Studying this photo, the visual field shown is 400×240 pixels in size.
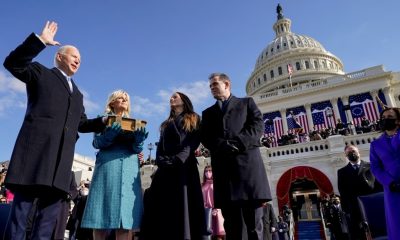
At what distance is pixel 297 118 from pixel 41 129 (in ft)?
115

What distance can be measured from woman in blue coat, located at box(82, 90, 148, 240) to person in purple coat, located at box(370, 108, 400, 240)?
2.87m

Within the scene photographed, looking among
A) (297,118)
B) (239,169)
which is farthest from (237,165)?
(297,118)

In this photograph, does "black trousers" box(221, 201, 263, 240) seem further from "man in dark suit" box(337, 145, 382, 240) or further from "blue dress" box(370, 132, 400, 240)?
"man in dark suit" box(337, 145, 382, 240)

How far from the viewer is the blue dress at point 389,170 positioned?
11.4ft

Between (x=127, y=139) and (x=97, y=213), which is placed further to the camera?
(x=127, y=139)

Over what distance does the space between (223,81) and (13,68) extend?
245cm

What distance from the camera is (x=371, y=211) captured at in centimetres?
407

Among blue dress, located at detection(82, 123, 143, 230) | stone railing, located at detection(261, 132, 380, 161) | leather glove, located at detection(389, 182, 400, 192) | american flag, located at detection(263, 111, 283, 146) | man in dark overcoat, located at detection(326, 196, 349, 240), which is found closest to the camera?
blue dress, located at detection(82, 123, 143, 230)

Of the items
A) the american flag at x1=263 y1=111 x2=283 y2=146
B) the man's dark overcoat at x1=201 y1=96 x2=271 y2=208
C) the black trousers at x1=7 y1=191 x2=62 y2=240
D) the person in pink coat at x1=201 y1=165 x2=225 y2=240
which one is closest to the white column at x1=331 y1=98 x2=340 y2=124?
the american flag at x1=263 y1=111 x2=283 y2=146

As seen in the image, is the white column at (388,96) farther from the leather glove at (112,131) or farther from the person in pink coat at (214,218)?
the leather glove at (112,131)

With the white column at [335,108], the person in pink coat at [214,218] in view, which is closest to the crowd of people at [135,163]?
the person in pink coat at [214,218]

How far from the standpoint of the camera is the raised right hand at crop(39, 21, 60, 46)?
2.88 m

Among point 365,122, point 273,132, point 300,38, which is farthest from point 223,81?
point 300,38

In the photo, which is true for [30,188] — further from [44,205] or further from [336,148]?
[336,148]
